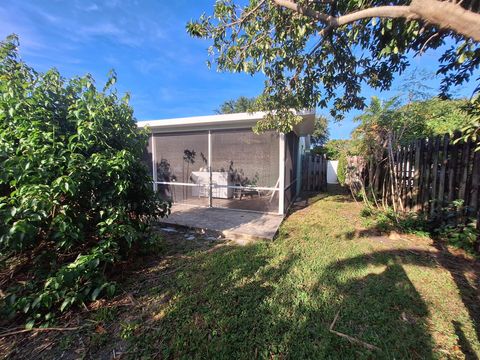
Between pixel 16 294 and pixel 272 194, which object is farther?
pixel 272 194

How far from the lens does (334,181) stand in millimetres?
14227

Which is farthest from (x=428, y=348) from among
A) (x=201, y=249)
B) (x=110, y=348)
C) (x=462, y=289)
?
(x=201, y=249)

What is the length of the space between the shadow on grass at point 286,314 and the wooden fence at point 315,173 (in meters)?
7.21

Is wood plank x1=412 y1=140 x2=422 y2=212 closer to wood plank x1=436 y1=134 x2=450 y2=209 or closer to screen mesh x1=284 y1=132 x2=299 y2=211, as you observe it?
wood plank x1=436 y1=134 x2=450 y2=209

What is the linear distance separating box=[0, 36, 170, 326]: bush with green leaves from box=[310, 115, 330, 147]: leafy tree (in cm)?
2194

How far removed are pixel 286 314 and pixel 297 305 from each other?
7.5 inches

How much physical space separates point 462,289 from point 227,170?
4.99 m

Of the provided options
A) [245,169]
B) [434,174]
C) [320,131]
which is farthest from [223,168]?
[320,131]

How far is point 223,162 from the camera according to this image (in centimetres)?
596

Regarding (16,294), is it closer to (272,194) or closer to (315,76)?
(272,194)

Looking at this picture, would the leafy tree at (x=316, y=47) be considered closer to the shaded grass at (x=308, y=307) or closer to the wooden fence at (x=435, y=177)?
the wooden fence at (x=435, y=177)

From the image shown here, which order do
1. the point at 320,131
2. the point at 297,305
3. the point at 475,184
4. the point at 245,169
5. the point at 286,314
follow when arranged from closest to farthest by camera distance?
the point at 286,314, the point at 297,305, the point at 475,184, the point at 245,169, the point at 320,131

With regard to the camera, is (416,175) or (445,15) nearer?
(445,15)

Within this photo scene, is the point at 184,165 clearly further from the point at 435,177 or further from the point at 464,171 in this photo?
the point at 464,171
